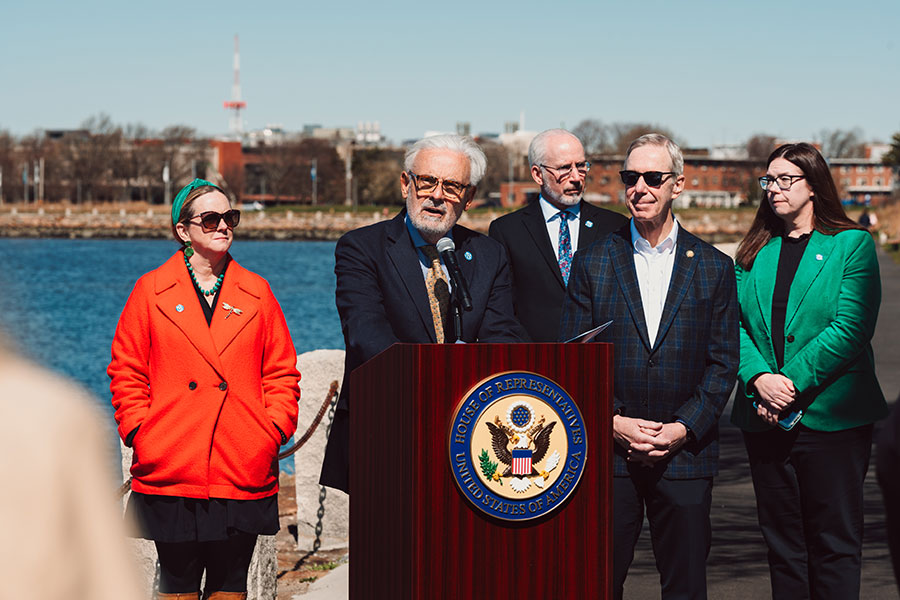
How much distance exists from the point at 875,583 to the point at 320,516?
3.30 meters

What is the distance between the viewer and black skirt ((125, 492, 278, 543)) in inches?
169

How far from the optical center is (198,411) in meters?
4.35

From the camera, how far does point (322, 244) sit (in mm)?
126688

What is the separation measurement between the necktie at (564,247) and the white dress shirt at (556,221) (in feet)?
0.05

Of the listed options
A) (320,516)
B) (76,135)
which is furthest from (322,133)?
(320,516)

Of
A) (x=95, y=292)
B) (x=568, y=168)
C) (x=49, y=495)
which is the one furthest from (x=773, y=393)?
(x=95, y=292)

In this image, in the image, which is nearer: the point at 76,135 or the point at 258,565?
the point at 258,565

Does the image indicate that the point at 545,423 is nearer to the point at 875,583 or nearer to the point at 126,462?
the point at 126,462

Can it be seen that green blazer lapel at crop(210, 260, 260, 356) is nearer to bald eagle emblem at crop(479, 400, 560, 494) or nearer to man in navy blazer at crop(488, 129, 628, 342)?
man in navy blazer at crop(488, 129, 628, 342)

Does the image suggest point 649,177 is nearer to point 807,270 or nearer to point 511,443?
point 807,270

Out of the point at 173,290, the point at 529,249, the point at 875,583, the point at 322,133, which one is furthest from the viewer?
the point at 322,133

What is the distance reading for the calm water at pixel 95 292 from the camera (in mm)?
1383

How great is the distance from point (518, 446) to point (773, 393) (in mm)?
2129

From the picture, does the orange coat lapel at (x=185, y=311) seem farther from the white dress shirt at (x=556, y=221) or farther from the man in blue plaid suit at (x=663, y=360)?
the white dress shirt at (x=556, y=221)
